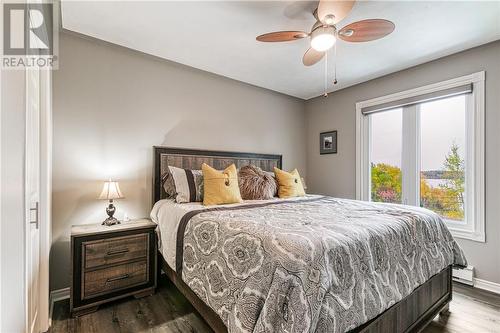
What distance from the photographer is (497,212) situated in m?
2.56

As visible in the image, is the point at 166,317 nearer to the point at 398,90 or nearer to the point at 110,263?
the point at 110,263

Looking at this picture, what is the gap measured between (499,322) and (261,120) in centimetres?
350

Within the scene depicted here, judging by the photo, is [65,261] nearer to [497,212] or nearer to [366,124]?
[366,124]

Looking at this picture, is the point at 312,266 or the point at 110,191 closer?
the point at 312,266

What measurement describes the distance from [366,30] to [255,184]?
192 cm

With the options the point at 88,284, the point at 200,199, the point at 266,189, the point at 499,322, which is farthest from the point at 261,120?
the point at 499,322

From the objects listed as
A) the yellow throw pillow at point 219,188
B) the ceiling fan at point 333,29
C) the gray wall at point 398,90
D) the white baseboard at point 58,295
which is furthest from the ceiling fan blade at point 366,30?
the white baseboard at point 58,295

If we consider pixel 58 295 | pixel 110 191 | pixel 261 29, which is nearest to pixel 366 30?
pixel 261 29

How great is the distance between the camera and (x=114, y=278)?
2195 mm

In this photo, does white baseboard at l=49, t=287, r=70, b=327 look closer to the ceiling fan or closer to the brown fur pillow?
the brown fur pillow

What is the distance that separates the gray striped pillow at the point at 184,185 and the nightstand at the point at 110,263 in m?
0.42

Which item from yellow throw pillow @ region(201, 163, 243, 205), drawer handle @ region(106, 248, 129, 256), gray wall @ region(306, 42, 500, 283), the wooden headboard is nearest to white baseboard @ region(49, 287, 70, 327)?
drawer handle @ region(106, 248, 129, 256)

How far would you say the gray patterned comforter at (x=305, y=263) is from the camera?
1.12m

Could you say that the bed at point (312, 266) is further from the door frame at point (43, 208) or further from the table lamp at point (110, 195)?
the door frame at point (43, 208)
